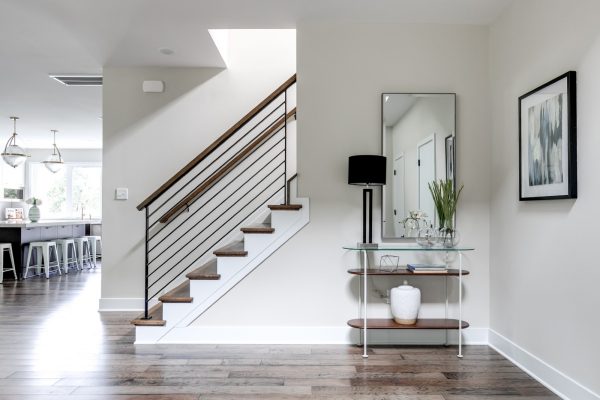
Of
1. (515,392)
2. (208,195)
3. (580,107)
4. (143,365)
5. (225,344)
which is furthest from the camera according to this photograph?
(208,195)

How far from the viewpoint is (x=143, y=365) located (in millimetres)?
3023

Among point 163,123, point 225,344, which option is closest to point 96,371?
point 225,344

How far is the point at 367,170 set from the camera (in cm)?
326

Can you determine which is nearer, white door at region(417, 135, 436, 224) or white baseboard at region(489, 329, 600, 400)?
white baseboard at region(489, 329, 600, 400)

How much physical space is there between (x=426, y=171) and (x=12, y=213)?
946 cm

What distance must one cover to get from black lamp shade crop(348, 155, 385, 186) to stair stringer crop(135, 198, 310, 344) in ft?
1.62

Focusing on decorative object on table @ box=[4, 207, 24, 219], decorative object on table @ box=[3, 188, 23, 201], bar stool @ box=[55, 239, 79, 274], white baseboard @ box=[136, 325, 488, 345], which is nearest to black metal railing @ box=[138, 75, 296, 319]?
white baseboard @ box=[136, 325, 488, 345]

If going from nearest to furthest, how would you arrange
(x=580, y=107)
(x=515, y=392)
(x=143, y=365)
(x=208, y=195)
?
1. (x=580, y=107)
2. (x=515, y=392)
3. (x=143, y=365)
4. (x=208, y=195)

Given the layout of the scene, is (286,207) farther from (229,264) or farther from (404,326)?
(404,326)

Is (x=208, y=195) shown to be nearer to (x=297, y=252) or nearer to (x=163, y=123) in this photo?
(x=163, y=123)

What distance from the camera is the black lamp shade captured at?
3.26m

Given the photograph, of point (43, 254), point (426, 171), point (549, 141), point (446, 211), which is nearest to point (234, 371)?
point (446, 211)

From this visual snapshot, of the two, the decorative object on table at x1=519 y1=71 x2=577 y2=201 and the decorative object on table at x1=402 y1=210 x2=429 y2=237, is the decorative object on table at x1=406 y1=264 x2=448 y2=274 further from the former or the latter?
the decorative object on table at x1=519 y1=71 x2=577 y2=201

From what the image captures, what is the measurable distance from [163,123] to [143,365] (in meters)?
2.59
